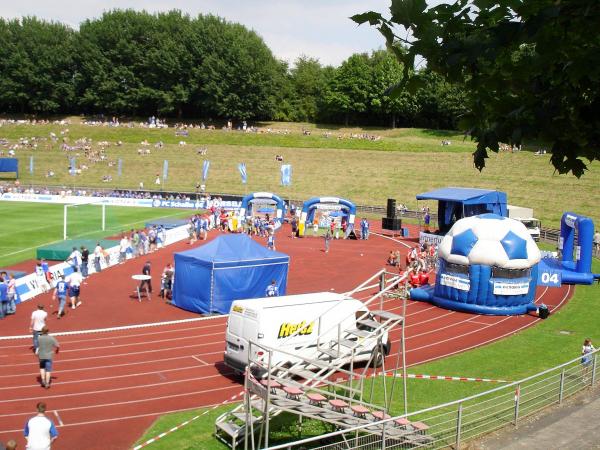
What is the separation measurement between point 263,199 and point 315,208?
4.09m

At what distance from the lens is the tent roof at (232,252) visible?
934 inches

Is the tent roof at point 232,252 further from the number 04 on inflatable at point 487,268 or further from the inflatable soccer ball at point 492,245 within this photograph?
the inflatable soccer ball at point 492,245

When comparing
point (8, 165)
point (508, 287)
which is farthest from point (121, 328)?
point (8, 165)

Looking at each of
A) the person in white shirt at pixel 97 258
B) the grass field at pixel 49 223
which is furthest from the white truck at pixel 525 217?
the person in white shirt at pixel 97 258

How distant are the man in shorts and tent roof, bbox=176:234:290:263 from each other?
7908 millimetres

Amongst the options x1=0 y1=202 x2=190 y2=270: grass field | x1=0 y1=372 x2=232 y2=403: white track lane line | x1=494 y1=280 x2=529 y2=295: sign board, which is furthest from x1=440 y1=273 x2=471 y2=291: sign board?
x1=0 y1=202 x2=190 y2=270: grass field

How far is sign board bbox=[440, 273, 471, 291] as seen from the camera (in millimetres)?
25797

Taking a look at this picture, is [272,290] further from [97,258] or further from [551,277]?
[551,277]

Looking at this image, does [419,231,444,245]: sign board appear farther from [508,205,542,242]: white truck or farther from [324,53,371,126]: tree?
[324,53,371,126]: tree

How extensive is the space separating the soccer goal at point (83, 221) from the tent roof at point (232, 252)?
17.7 m

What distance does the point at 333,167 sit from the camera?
72562mm

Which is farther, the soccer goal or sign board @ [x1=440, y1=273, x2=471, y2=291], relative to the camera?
the soccer goal

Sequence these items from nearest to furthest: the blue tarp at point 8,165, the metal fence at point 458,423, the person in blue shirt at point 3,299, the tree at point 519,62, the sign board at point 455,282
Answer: the tree at point 519,62 < the metal fence at point 458,423 < the person in blue shirt at point 3,299 < the sign board at point 455,282 < the blue tarp at point 8,165

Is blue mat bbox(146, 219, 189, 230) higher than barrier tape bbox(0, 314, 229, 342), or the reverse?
blue mat bbox(146, 219, 189, 230)
